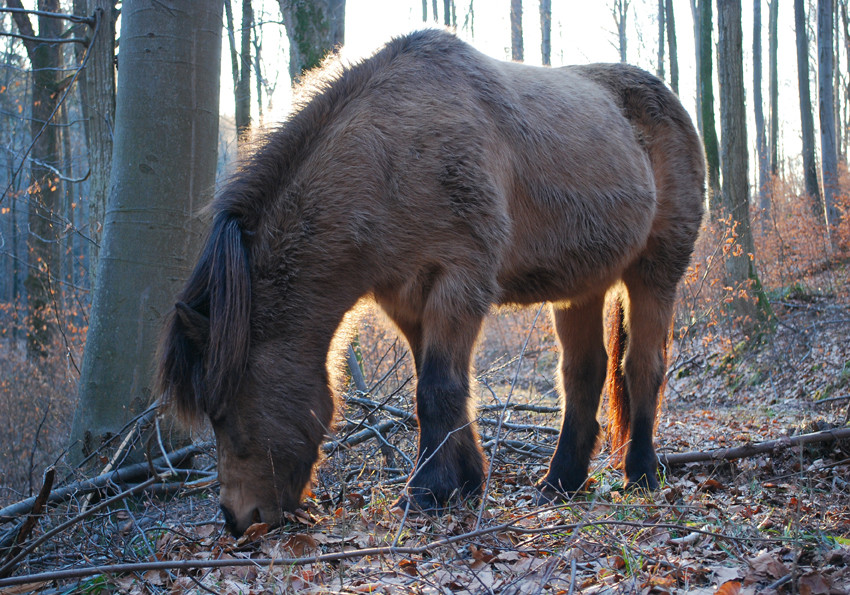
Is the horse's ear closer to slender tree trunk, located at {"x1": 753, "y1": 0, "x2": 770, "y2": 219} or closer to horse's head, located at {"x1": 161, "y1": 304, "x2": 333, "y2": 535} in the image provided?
horse's head, located at {"x1": 161, "y1": 304, "x2": 333, "y2": 535}

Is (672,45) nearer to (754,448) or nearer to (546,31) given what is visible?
(546,31)

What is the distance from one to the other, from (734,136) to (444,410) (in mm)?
10233

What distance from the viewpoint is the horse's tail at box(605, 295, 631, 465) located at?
4.84m

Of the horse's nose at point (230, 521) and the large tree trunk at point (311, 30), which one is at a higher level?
the large tree trunk at point (311, 30)

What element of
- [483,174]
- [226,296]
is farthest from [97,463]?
[483,174]

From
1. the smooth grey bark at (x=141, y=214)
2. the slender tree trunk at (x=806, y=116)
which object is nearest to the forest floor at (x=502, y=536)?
the smooth grey bark at (x=141, y=214)

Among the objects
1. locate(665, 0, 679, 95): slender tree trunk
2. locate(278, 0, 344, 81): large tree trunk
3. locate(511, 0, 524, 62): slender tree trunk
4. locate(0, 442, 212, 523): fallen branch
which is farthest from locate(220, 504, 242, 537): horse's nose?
locate(665, 0, 679, 95): slender tree trunk

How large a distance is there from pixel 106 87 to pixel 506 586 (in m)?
6.56

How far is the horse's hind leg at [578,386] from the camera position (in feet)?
14.6

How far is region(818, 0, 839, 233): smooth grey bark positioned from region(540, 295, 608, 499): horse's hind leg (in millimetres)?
14639

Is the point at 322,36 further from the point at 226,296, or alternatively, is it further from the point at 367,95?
the point at 226,296

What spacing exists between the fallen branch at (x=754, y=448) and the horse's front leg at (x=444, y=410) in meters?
1.79

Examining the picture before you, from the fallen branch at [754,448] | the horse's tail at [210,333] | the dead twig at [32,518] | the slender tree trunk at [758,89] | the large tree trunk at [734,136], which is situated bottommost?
the fallen branch at [754,448]

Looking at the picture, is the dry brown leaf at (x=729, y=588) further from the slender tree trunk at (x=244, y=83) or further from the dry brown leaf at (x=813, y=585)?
the slender tree trunk at (x=244, y=83)
